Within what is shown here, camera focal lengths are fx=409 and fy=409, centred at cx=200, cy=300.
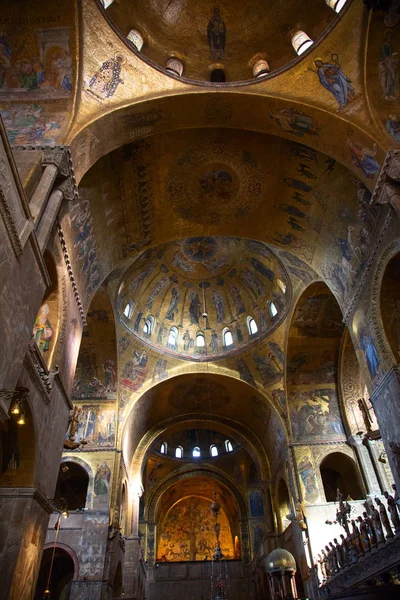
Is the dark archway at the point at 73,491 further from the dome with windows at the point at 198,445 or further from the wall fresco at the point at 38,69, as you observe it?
the wall fresco at the point at 38,69

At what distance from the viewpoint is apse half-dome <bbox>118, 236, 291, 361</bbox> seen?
1922cm

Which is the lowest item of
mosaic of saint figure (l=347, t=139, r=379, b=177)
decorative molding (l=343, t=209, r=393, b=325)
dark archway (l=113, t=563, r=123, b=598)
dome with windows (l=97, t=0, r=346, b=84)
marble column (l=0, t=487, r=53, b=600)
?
marble column (l=0, t=487, r=53, b=600)

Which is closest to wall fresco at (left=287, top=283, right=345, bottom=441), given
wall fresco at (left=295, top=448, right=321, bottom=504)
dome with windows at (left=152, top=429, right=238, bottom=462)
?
wall fresco at (left=295, top=448, right=321, bottom=504)

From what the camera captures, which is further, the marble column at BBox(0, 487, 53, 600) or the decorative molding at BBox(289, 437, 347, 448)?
the decorative molding at BBox(289, 437, 347, 448)

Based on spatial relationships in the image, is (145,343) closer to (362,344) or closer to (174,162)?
(174,162)

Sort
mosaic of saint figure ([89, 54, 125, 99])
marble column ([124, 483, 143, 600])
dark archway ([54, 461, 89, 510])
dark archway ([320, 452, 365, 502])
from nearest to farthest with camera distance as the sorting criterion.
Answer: mosaic of saint figure ([89, 54, 125, 99])
dark archway ([320, 452, 365, 502])
marble column ([124, 483, 143, 600])
dark archway ([54, 461, 89, 510])

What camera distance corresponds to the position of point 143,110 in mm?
10930

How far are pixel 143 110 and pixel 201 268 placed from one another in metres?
11.2

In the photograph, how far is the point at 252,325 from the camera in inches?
Result: 838

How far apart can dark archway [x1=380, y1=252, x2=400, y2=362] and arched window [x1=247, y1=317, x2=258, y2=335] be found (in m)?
10.5

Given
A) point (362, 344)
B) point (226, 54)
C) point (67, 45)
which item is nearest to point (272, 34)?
point (226, 54)

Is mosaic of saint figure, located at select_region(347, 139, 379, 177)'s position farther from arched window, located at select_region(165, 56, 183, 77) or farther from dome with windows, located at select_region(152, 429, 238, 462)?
dome with windows, located at select_region(152, 429, 238, 462)

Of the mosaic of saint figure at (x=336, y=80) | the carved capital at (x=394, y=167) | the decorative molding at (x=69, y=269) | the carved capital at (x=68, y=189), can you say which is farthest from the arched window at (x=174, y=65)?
the carved capital at (x=394, y=167)

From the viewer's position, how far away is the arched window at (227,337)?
21.9 meters
